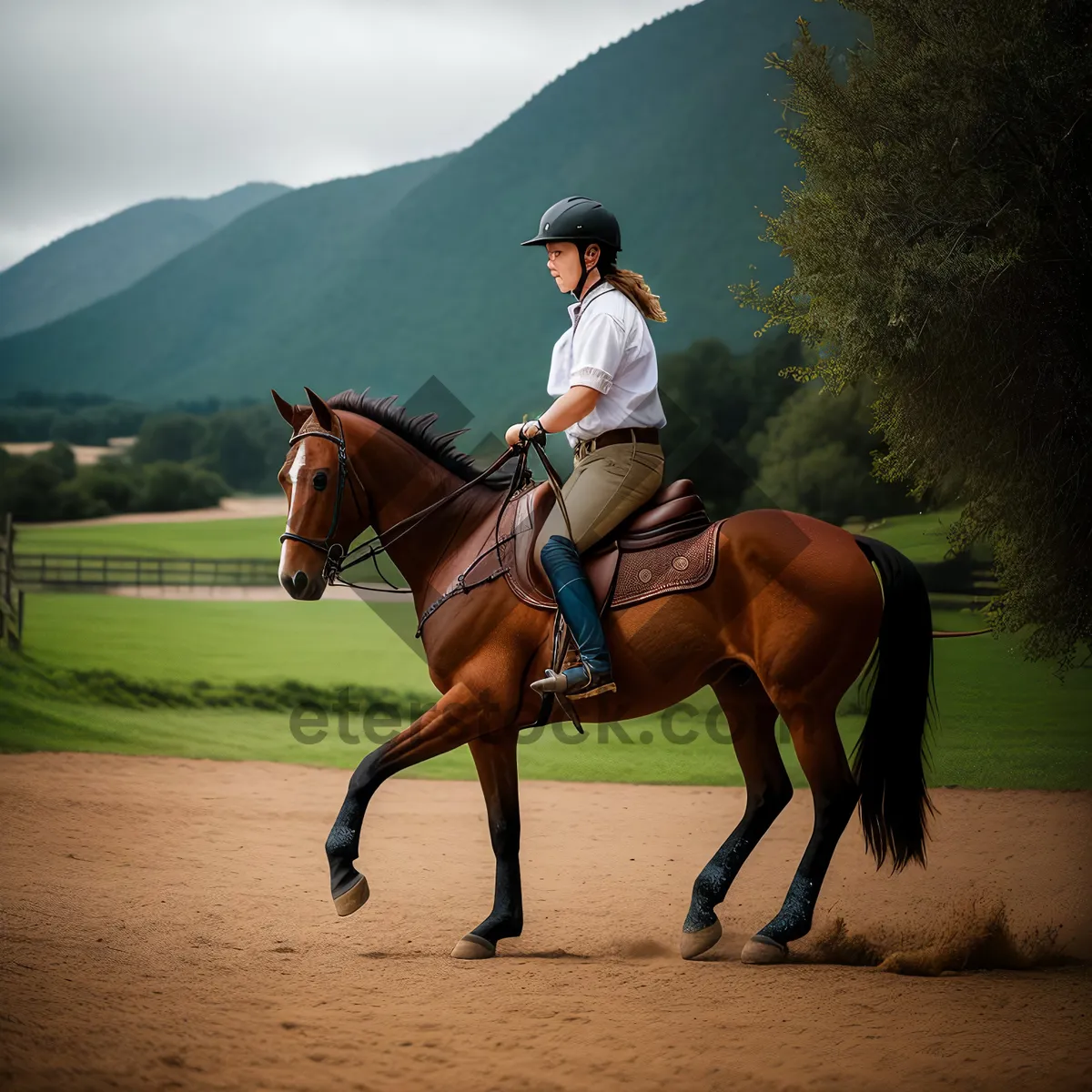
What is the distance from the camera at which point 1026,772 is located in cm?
916

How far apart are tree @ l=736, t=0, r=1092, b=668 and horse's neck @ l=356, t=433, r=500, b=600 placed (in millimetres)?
3032

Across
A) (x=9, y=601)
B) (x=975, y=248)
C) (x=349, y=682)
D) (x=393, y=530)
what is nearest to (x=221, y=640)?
(x=349, y=682)

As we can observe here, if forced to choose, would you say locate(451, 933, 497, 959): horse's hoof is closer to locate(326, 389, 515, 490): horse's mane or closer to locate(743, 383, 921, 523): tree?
locate(326, 389, 515, 490): horse's mane

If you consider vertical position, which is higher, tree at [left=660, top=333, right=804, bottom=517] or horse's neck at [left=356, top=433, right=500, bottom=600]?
tree at [left=660, top=333, right=804, bottom=517]

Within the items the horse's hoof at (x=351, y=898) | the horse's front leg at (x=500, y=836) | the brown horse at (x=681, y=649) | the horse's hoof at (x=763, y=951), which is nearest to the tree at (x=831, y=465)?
the brown horse at (x=681, y=649)

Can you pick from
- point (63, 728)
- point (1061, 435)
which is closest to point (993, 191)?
point (1061, 435)

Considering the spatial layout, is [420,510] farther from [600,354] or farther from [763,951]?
[763,951]

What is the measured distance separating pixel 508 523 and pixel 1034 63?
161 inches

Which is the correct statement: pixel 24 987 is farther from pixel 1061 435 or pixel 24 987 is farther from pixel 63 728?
pixel 63 728

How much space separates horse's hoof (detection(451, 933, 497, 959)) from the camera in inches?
178

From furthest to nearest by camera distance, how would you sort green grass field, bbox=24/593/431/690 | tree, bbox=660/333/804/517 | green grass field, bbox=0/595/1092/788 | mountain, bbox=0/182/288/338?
1. mountain, bbox=0/182/288/338
2. tree, bbox=660/333/804/517
3. green grass field, bbox=24/593/431/690
4. green grass field, bbox=0/595/1092/788

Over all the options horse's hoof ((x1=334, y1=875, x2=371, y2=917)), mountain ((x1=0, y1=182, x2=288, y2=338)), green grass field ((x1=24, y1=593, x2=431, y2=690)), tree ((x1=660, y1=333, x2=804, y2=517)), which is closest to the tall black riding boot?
horse's hoof ((x1=334, y1=875, x2=371, y2=917))

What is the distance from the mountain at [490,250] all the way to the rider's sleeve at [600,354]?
13764 mm

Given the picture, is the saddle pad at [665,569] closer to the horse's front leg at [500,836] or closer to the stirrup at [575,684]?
the stirrup at [575,684]
